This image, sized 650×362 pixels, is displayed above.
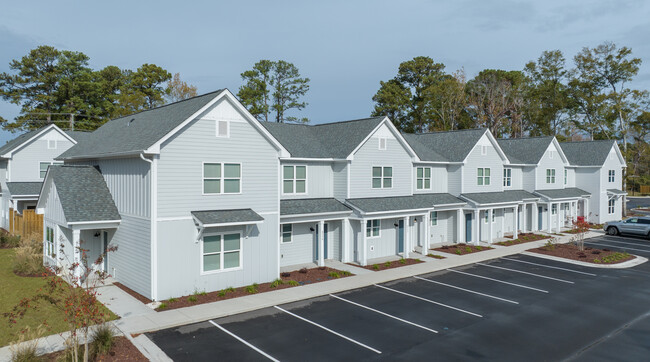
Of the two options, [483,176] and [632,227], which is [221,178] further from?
[632,227]

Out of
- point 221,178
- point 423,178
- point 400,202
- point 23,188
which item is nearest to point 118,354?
point 221,178

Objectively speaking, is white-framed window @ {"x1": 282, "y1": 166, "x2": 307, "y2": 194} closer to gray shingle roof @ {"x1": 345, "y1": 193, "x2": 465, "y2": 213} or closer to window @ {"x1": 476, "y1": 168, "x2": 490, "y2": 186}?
gray shingle roof @ {"x1": 345, "y1": 193, "x2": 465, "y2": 213}

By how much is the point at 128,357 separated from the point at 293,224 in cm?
1237

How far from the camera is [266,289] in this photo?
60.5ft

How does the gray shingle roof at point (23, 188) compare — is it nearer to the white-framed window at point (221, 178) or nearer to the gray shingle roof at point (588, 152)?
the white-framed window at point (221, 178)

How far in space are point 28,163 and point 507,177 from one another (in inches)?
1523

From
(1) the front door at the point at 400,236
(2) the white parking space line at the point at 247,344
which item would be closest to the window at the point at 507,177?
(1) the front door at the point at 400,236

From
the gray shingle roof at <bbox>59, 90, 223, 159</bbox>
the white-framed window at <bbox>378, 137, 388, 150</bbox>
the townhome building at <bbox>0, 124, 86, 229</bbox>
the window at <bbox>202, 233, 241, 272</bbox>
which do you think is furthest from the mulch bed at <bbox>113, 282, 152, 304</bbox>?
the townhome building at <bbox>0, 124, 86, 229</bbox>

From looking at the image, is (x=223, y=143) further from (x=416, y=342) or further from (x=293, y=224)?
(x=416, y=342)

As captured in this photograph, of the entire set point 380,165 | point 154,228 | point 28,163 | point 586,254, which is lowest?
point 586,254

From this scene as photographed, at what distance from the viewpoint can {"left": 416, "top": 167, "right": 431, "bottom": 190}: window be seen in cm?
2981

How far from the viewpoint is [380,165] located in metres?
25.8

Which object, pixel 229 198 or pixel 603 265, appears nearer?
pixel 229 198

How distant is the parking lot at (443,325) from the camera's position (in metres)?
12.3
